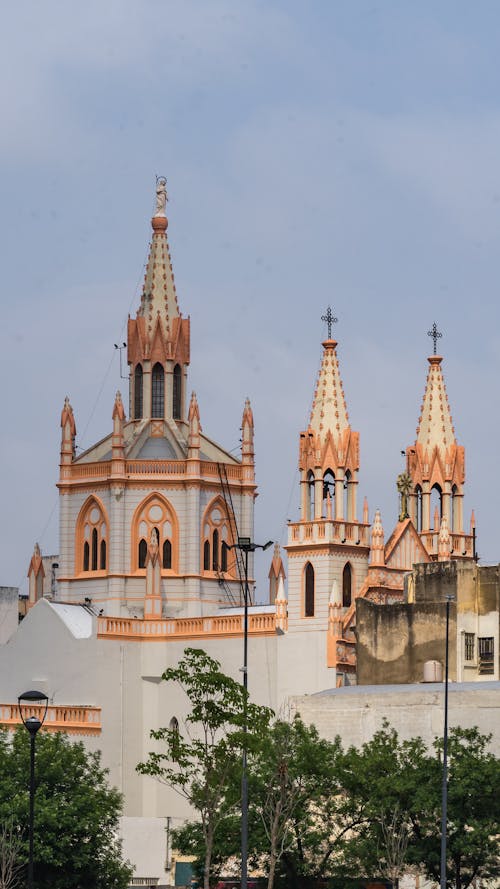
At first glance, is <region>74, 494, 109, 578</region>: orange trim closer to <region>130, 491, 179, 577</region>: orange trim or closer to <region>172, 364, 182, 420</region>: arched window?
<region>130, 491, 179, 577</region>: orange trim

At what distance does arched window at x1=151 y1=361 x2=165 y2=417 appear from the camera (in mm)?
116812

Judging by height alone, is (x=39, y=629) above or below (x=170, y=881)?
above

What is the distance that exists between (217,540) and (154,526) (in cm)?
326

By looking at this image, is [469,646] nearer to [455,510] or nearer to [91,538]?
[455,510]

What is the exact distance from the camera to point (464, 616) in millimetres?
101938

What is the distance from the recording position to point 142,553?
11394 centimetres

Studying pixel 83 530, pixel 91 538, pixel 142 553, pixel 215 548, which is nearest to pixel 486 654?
pixel 215 548

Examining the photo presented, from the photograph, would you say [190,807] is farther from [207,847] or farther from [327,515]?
[207,847]

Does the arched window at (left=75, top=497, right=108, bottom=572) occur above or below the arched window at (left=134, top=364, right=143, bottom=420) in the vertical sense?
below

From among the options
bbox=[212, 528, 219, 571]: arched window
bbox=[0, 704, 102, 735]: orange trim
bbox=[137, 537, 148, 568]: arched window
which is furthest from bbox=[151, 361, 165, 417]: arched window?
bbox=[0, 704, 102, 735]: orange trim

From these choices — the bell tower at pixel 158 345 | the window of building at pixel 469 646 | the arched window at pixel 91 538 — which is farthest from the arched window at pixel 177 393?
the window of building at pixel 469 646

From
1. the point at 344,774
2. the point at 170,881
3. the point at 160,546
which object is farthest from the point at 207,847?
the point at 160,546

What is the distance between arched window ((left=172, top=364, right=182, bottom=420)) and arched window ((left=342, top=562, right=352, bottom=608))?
14.0m

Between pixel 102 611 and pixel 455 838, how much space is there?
3348 centimetres
